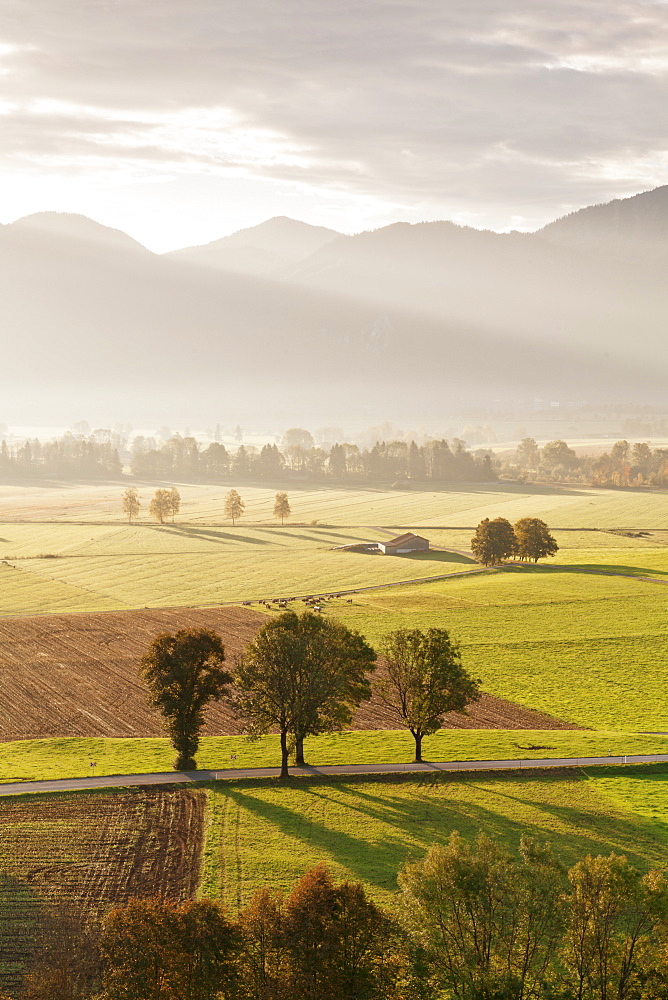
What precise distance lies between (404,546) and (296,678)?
94010mm

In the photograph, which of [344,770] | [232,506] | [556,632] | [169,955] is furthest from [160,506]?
[169,955]

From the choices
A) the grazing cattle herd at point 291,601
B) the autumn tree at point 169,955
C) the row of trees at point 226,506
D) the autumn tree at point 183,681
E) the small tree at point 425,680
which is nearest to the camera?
the autumn tree at point 169,955

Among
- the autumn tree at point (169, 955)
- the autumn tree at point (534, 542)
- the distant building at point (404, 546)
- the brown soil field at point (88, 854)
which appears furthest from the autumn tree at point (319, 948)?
the distant building at point (404, 546)

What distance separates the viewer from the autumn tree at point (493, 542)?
5226 inches

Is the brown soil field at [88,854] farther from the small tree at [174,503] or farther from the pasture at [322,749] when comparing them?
the small tree at [174,503]

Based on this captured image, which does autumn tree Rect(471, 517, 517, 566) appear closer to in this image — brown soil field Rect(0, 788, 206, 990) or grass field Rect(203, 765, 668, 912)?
grass field Rect(203, 765, 668, 912)

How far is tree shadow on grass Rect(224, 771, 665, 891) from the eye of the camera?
43656 millimetres

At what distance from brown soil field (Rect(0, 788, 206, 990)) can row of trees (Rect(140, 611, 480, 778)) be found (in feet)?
22.4

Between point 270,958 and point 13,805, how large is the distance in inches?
1017

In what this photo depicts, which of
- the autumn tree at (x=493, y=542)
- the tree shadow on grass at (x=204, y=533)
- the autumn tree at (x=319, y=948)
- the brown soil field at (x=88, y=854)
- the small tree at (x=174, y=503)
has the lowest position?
the brown soil field at (x=88, y=854)

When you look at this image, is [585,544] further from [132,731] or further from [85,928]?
[85,928]

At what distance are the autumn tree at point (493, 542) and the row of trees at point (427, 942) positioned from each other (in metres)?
104

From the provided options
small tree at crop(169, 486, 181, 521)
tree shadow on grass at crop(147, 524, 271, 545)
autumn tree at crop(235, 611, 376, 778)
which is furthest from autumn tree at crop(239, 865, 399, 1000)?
small tree at crop(169, 486, 181, 521)

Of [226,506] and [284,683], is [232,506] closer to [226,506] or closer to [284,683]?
[226,506]
